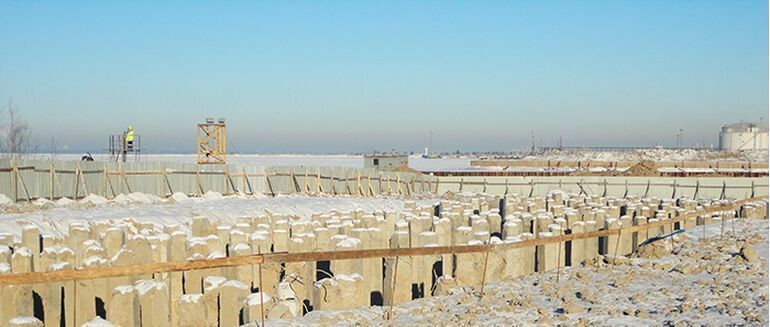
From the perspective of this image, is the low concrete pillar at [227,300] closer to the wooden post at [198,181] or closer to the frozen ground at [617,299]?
the frozen ground at [617,299]

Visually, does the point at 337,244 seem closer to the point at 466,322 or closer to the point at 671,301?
the point at 466,322

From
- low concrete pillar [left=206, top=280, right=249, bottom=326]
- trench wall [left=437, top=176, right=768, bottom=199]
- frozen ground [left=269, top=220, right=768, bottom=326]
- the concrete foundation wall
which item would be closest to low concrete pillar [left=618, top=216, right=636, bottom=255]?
the concrete foundation wall

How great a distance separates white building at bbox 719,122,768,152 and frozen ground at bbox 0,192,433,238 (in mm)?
77065

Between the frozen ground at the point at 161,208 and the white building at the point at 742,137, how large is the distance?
7707cm

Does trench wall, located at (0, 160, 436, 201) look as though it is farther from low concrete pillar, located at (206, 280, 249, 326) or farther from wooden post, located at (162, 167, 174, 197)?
low concrete pillar, located at (206, 280, 249, 326)

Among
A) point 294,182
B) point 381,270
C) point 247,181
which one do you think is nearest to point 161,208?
point 247,181

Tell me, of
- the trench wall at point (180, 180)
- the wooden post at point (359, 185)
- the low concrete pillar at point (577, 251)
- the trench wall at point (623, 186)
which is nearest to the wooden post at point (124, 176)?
the trench wall at point (180, 180)

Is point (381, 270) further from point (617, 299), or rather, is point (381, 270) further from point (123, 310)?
point (123, 310)

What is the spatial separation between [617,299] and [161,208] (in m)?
12.5

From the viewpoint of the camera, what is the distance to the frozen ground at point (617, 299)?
613 centimetres

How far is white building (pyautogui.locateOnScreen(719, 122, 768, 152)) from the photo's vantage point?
84.8m

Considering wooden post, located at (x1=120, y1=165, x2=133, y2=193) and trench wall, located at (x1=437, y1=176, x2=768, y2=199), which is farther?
trench wall, located at (x1=437, y1=176, x2=768, y2=199)

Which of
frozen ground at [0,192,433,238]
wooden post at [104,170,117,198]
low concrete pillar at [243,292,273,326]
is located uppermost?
wooden post at [104,170,117,198]

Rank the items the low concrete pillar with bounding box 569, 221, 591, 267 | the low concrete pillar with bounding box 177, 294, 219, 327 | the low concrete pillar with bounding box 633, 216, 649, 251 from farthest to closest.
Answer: the low concrete pillar with bounding box 633, 216, 649, 251, the low concrete pillar with bounding box 569, 221, 591, 267, the low concrete pillar with bounding box 177, 294, 219, 327
